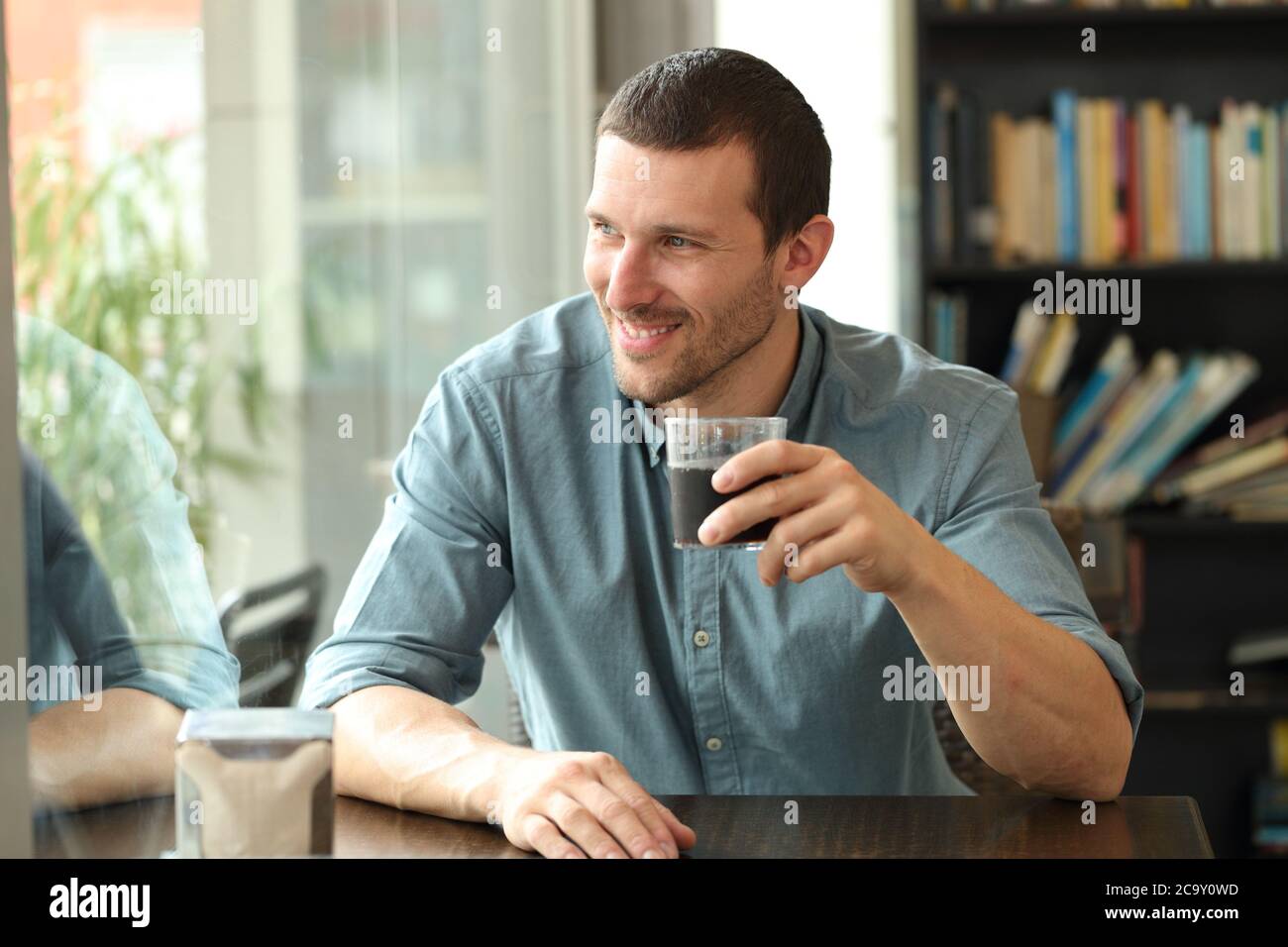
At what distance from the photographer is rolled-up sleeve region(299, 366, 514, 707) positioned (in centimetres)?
145

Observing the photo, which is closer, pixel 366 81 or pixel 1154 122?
pixel 366 81

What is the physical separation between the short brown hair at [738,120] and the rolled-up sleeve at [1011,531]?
31cm

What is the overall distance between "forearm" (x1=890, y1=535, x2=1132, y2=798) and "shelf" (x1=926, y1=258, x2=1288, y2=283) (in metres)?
1.93

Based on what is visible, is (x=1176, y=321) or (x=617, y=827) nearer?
(x=617, y=827)

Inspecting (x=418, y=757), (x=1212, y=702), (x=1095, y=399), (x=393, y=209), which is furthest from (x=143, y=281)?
(x=1212, y=702)

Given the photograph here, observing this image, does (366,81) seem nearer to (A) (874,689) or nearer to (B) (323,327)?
(B) (323,327)

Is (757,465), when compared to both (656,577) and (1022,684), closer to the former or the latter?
(1022,684)

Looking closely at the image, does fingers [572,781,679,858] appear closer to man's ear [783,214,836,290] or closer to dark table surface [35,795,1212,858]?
dark table surface [35,795,1212,858]

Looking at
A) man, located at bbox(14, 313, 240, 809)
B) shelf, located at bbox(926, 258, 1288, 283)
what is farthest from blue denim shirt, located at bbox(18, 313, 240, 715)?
shelf, located at bbox(926, 258, 1288, 283)

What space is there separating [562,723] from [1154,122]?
2160 millimetres

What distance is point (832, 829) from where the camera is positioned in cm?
111

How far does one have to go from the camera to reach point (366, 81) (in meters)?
2.77

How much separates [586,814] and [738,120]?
0.80 m
